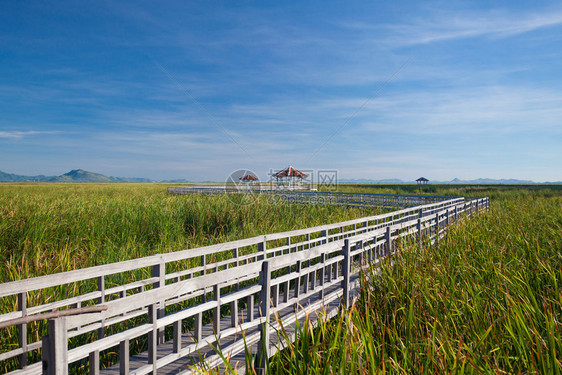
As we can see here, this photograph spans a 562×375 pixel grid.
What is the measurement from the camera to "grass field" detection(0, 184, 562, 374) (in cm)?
312

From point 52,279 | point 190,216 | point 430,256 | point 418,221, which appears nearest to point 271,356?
point 52,279

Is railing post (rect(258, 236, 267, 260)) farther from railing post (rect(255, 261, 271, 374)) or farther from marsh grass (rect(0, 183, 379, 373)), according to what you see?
railing post (rect(255, 261, 271, 374))

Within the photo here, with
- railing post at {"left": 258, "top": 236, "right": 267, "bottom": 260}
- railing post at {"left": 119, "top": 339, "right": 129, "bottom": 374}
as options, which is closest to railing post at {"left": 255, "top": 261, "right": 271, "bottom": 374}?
railing post at {"left": 119, "top": 339, "right": 129, "bottom": 374}

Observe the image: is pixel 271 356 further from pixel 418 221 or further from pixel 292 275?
pixel 418 221

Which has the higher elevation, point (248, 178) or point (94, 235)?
point (248, 178)

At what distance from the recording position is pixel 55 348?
1853 millimetres

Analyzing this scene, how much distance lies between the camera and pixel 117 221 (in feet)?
39.3

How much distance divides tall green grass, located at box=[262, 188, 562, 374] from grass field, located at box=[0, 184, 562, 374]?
0.02 m

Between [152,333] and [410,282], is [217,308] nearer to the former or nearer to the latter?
[152,333]

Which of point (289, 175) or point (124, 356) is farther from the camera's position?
point (289, 175)

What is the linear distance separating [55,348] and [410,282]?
4.47 meters

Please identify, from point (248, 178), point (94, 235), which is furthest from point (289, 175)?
point (94, 235)

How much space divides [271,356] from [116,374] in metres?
1.54

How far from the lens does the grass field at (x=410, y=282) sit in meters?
3.12
